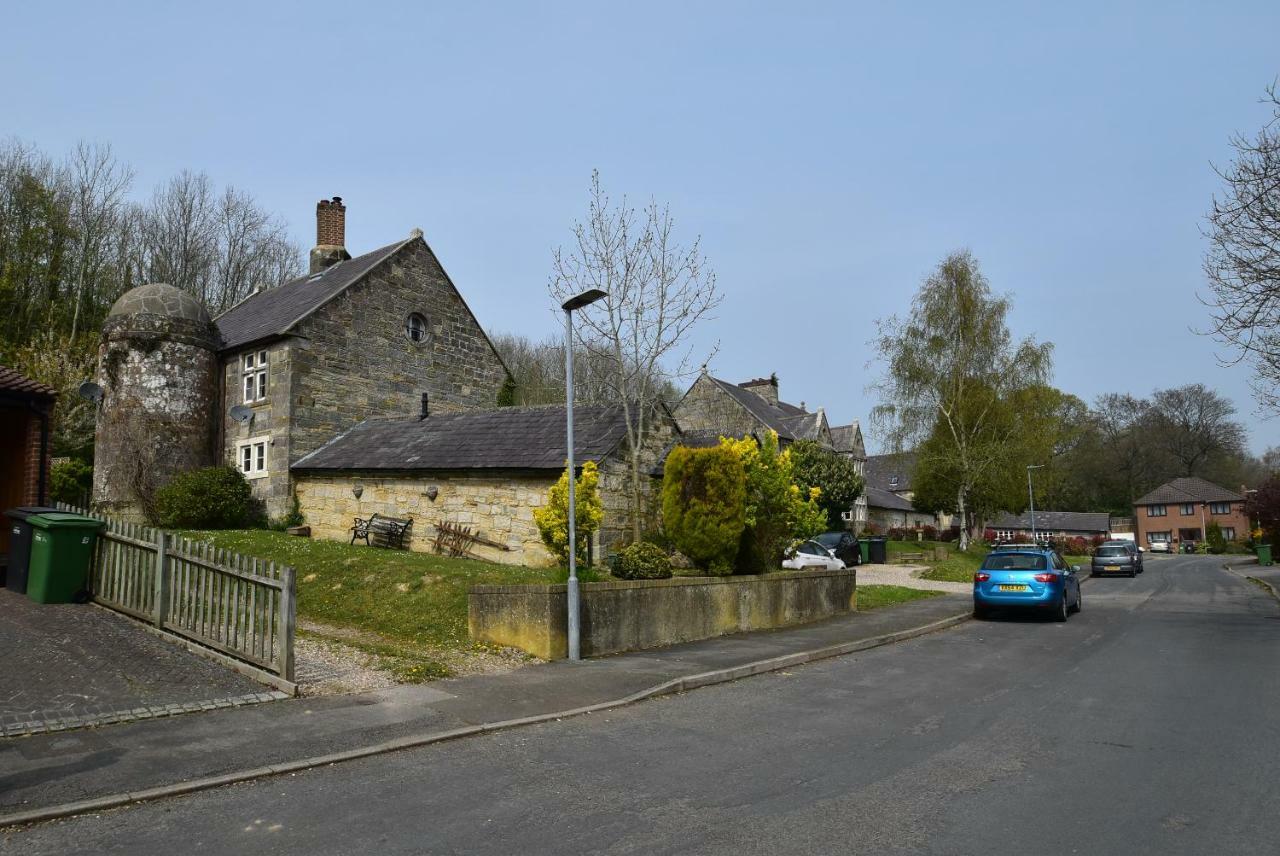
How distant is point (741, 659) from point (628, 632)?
1776 millimetres

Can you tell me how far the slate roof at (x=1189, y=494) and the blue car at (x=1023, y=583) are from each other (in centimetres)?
7709

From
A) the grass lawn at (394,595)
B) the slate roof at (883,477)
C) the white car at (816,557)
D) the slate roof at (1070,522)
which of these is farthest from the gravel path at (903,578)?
the slate roof at (1070,522)

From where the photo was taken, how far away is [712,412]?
52.2 meters

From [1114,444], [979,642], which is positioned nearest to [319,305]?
[979,642]

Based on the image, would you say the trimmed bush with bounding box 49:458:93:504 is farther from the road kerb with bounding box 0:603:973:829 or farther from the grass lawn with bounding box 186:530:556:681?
the road kerb with bounding box 0:603:973:829

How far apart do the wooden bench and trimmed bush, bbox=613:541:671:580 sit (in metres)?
9.28

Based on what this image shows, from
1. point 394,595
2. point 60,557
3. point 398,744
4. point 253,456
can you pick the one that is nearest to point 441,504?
point 394,595

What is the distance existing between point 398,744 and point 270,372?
824 inches

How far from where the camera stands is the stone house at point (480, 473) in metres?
18.5

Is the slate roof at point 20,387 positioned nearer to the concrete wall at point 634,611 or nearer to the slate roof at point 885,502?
the concrete wall at point 634,611

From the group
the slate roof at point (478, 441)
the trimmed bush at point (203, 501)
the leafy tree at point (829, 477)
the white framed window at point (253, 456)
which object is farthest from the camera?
the leafy tree at point (829, 477)

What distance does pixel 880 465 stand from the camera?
8025 cm

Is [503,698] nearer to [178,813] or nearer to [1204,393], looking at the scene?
[178,813]

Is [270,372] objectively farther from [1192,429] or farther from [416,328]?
[1192,429]
